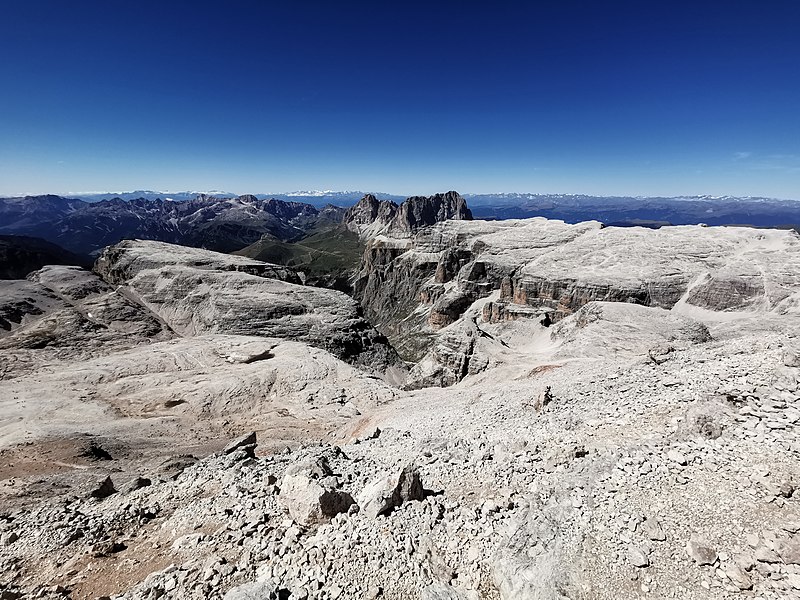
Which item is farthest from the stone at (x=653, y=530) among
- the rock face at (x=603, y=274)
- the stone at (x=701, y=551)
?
the rock face at (x=603, y=274)

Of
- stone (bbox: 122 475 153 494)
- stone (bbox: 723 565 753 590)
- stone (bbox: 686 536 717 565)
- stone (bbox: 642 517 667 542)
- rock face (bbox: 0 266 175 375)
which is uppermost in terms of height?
stone (bbox: 723 565 753 590)

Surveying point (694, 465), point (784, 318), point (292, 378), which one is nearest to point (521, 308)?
point (784, 318)

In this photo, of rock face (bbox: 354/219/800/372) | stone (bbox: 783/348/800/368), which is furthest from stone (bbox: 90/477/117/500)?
rock face (bbox: 354/219/800/372)

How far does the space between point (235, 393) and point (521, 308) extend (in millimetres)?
92066

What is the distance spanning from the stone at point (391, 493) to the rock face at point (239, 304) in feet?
206

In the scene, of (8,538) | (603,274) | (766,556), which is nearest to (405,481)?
(766,556)

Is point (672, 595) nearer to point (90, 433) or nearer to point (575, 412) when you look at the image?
point (575, 412)

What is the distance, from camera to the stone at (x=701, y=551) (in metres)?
9.02

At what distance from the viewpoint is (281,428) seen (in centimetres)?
3788

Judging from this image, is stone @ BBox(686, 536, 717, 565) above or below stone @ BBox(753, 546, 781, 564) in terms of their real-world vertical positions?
below

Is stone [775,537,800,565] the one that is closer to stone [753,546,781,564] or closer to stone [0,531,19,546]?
stone [753,546,781,564]

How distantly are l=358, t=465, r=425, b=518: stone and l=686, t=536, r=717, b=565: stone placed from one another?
7.86 metres

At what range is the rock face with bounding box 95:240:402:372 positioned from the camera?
78.9 metres

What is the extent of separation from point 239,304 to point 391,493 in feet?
261
